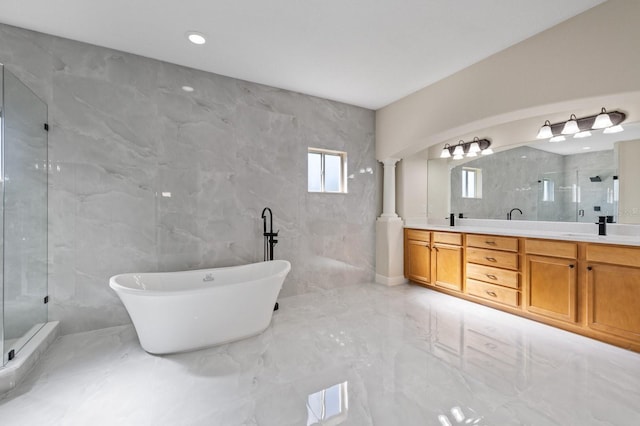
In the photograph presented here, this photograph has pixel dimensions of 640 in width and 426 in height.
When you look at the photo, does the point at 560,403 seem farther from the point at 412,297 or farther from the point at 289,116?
the point at 289,116

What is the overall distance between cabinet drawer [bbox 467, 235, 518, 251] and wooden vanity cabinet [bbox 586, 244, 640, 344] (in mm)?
625

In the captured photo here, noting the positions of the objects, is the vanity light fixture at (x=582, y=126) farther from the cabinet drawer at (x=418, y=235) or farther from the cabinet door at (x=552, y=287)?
the cabinet drawer at (x=418, y=235)

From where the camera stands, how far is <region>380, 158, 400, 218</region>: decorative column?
429 cm

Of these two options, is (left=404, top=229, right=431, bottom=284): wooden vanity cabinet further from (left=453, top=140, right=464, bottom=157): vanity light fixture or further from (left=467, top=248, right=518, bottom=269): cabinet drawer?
(left=453, top=140, right=464, bottom=157): vanity light fixture

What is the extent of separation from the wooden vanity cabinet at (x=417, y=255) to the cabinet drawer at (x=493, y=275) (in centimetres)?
61

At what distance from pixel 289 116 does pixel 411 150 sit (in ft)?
5.63

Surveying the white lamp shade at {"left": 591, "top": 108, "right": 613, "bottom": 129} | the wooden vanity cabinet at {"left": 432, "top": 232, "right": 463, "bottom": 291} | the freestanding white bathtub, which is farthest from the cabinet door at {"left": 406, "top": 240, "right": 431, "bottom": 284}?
the freestanding white bathtub

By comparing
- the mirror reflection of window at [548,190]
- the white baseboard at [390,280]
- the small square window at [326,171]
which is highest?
the small square window at [326,171]

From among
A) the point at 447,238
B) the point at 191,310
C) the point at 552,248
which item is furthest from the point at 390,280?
the point at 191,310

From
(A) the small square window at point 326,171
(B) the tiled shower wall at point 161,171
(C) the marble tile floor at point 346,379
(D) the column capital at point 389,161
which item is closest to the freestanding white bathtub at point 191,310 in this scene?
(C) the marble tile floor at point 346,379

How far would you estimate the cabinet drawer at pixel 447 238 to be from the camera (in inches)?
142

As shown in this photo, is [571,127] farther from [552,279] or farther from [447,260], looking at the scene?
[447,260]

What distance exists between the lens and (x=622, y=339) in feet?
7.59

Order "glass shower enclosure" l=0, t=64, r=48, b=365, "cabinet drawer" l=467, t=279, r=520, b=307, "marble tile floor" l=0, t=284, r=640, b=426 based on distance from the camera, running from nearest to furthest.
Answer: "marble tile floor" l=0, t=284, r=640, b=426, "glass shower enclosure" l=0, t=64, r=48, b=365, "cabinet drawer" l=467, t=279, r=520, b=307
